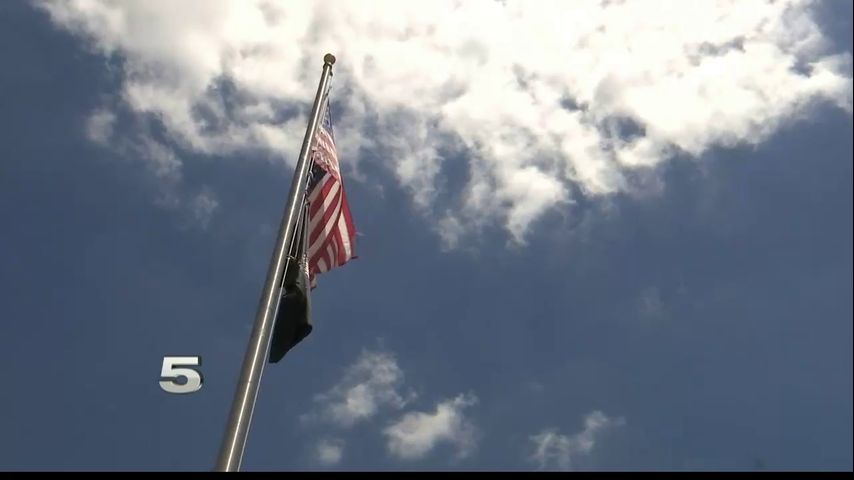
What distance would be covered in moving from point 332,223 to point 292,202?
7.07 ft

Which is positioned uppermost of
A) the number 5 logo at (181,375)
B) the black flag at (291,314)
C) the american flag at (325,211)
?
the american flag at (325,211)

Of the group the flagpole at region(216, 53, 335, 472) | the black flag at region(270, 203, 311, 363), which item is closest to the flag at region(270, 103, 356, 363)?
the black flag at region(270, 203, 311, 363)

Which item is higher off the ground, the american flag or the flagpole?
the american flag

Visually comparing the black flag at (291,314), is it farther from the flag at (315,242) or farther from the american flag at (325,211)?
the american flag at (325,211)

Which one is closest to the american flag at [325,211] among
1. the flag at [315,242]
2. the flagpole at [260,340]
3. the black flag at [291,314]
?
the flag at [315,242]

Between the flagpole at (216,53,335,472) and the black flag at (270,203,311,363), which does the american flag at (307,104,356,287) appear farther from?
the black flag at (270,203,311,363)

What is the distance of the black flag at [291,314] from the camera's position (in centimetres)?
1291

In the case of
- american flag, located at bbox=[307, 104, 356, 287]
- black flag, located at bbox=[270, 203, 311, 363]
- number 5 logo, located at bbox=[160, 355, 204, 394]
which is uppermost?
american flag, located at bbox=[307, 104, 356, 287]

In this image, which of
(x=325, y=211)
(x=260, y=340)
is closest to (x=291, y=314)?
(x=260, y=340)

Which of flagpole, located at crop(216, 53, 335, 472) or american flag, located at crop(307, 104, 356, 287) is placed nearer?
flagpole, located at crop(216, 53, 335, 472)

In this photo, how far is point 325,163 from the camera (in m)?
15.3

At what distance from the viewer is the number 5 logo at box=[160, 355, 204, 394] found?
11.5 m
